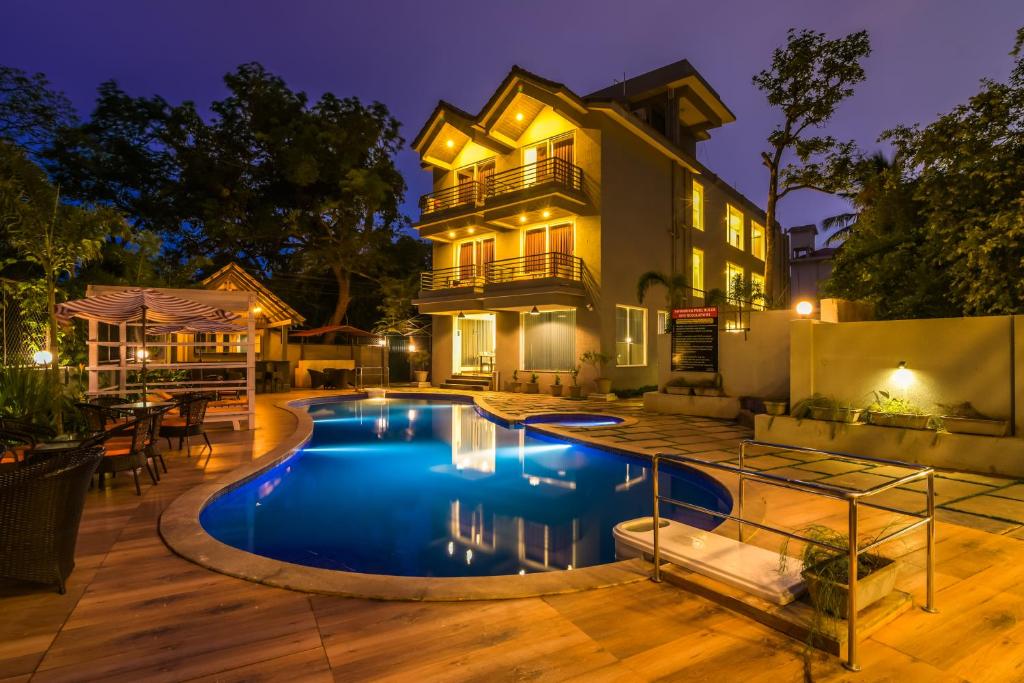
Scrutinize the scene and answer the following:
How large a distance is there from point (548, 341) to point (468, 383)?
139 inches

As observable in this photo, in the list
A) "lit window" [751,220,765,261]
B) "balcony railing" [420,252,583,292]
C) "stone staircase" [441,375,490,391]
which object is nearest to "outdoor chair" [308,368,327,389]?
"stone staircase" [441,375,490,391]

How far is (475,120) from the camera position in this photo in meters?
18.4

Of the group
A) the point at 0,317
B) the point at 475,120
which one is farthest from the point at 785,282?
the point at 0,317

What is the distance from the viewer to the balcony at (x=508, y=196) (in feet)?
51.7

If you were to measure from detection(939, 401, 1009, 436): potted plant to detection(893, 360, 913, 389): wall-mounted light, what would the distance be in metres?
0.46

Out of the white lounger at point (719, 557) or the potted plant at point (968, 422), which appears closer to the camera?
the white lounger at point (719, 557)

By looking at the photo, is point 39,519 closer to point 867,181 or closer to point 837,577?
point 837,577

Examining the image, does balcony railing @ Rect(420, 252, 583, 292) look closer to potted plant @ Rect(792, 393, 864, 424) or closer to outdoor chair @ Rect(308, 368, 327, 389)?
outdoor chair @ Rect(308, 368, 327, 389)

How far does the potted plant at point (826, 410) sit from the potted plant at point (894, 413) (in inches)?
8.1

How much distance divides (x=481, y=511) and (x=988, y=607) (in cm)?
431

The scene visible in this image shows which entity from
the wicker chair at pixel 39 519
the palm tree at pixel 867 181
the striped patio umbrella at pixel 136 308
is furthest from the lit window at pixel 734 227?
the wicker chair at pixel 39 519

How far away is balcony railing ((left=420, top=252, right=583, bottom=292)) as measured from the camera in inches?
645

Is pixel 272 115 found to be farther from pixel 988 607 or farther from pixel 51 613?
pixel 988 607

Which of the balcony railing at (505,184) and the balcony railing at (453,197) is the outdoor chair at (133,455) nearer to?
the balcony railing at (505,184)
